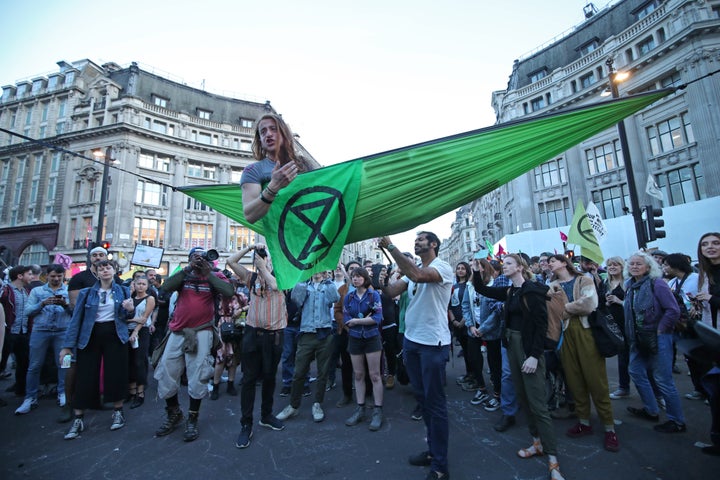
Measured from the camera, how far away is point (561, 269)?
4.92 metres

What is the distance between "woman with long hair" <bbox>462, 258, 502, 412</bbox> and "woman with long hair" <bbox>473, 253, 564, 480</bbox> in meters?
1.14

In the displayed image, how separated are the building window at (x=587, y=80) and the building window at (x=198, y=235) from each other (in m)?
39.4

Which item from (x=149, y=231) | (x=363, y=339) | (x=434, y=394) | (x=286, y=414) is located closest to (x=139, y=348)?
(x=286, y=414)

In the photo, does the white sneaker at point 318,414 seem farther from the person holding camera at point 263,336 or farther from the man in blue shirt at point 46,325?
the man in blue shirt at point 46,325

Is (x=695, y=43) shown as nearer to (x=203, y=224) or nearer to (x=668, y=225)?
(x=668, y=225)

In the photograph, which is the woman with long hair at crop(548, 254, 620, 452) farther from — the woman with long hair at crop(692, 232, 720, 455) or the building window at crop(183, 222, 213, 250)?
the building window at crop(183, 222, 213, 250)

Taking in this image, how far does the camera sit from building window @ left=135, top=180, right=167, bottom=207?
33.4 meters

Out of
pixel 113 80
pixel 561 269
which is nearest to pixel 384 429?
pixel 561 269

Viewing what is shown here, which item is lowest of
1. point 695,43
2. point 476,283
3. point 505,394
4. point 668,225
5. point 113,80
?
point 505,394

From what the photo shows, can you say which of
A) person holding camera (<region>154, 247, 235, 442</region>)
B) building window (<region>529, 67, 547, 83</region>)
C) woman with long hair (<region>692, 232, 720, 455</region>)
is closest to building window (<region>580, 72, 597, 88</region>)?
building window (<region>529, 67, 547, 83</region>)

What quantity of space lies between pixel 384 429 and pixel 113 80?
4904 centimetres

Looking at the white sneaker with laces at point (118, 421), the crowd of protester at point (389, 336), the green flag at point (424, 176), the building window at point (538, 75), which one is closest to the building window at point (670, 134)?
the building window at point (538, 75)

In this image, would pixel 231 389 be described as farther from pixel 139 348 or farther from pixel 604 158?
pixel 604 158

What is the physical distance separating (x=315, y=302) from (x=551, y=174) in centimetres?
3016
